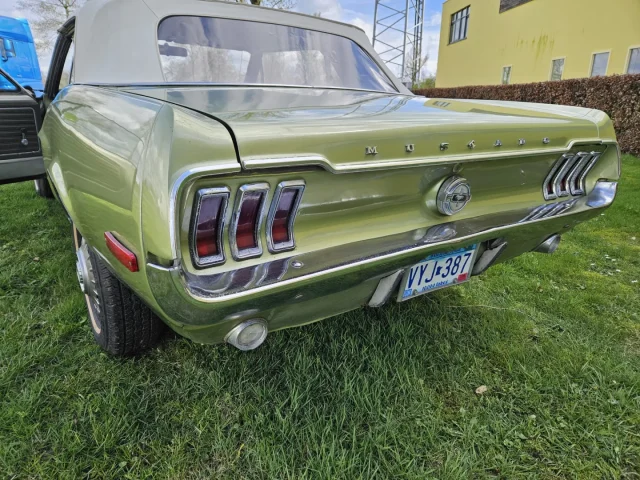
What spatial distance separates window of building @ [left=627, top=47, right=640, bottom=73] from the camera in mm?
11727

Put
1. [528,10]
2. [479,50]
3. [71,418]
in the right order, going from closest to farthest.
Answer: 1. [71,418]
2. [528,10]
3. [479,50]

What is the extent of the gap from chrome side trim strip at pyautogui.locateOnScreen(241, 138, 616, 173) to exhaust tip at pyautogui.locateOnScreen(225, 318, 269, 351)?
506 millimetres

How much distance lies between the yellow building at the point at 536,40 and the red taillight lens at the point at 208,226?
14444mm

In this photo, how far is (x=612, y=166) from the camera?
214 cm

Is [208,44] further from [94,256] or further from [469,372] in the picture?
[469,372]

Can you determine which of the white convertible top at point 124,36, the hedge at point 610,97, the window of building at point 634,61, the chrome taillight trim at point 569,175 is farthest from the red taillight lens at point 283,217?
the window of building at point 634,61

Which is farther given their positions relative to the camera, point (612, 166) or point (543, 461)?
point (612, 166)

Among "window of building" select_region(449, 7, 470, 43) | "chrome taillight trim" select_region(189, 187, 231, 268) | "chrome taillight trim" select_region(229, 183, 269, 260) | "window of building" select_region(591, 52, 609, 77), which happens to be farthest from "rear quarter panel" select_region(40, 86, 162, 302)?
"window of building" select_region(449, 7, 470, 43)

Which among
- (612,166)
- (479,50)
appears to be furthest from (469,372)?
(479,50)

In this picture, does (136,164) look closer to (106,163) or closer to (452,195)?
(106,163)

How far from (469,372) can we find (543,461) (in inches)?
19.5

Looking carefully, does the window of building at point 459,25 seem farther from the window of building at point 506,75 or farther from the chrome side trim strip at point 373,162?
the chrome side trim strip at point 373,162

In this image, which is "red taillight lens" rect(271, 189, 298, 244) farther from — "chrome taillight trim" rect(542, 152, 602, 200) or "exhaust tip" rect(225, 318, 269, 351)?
"chrome taillight trim" rect(542, 152, 602, 200)

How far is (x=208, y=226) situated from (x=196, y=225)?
4 centimetres
